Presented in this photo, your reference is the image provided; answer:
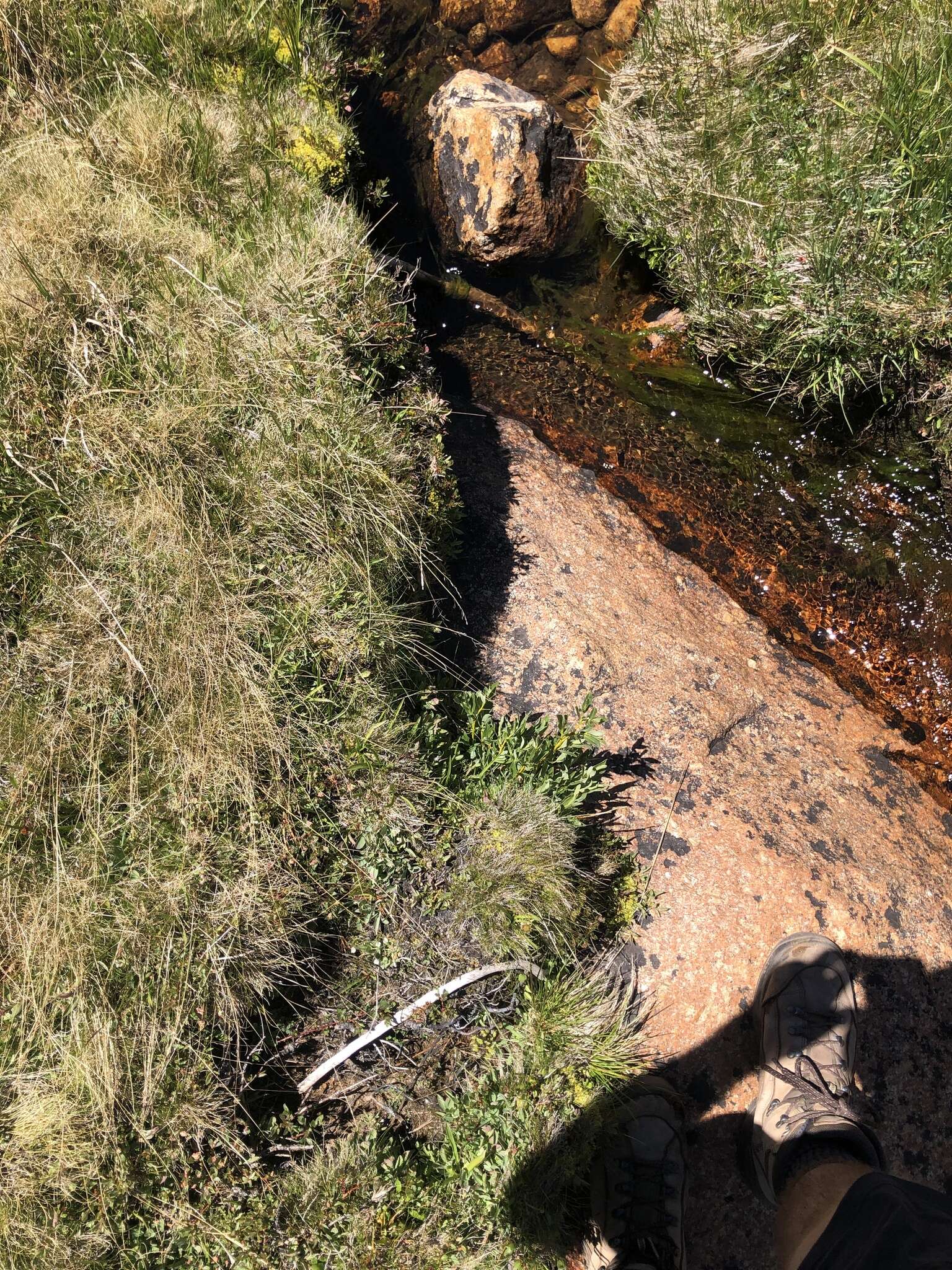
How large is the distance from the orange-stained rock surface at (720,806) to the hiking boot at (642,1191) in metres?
0.16

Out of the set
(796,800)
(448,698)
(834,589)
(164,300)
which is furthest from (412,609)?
(834,589)

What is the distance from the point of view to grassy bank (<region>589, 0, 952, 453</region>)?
3.46m

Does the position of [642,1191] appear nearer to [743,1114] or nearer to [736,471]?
[743,1114]

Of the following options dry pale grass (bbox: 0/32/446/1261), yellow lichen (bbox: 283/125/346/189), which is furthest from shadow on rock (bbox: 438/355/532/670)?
yellow lichen (bbox: 283/125/346/189)

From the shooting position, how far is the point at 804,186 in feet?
11.8

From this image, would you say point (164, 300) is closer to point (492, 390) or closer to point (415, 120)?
point (492, 390)

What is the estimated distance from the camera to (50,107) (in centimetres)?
324

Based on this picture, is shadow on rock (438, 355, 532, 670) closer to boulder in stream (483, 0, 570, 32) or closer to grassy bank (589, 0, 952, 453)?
grassy bank (589, 0, 952, 453)

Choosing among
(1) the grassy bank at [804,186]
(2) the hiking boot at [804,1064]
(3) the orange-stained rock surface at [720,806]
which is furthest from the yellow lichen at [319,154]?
(2) the hiking boot at [804,1064]

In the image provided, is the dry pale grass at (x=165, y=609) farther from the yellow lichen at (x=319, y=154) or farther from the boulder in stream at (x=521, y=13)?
the boulder in stream at (x=521, y=13)

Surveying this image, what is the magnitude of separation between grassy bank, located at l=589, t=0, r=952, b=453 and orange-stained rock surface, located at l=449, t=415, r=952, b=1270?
4.02 ft

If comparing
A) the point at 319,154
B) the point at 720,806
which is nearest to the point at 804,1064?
the point at 720,806

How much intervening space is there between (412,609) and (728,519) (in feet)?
A: 5.94

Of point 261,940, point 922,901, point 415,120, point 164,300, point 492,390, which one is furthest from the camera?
point 415,120
